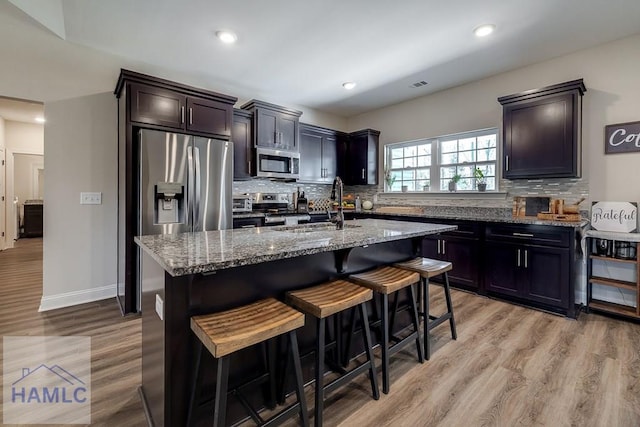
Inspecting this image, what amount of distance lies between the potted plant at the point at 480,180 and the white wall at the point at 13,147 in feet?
27.0

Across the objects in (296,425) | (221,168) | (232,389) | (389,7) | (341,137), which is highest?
(389,7)

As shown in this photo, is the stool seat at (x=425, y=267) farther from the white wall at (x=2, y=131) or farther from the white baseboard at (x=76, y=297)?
the white wall at (x=2, y=131)

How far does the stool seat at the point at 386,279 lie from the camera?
5.90 feet

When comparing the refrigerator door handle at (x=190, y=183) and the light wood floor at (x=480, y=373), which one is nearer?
the light wood floor at (x=480, y=373)

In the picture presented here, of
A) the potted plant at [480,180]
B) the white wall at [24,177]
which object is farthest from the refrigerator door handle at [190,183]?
the white wall at [24,177]

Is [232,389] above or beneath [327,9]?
beneath

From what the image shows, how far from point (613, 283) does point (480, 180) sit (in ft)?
5.83

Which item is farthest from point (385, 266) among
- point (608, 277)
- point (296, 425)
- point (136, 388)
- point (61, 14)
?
point (61, 14)

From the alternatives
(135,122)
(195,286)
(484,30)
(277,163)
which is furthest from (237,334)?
(277,163)

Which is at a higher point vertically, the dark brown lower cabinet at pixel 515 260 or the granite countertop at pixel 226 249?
the granite countertop at pixel 226 249

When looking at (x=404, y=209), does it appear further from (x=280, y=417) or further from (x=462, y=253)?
(x=280, y=417)

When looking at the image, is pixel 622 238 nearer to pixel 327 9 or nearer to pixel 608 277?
pixel 608 277

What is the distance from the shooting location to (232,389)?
4.72 ft

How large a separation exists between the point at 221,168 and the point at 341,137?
2.74 metres
